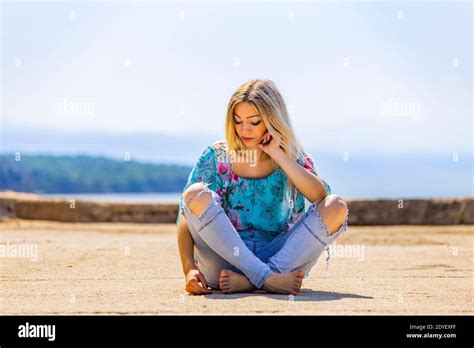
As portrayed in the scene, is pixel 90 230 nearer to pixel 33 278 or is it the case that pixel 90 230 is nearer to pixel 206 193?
pixel 33 278

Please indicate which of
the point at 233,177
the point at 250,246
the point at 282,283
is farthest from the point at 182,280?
the point at 282,283

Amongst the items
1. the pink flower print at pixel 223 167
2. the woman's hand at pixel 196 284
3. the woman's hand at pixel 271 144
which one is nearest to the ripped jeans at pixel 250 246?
the woman's hand at pixel 196 284

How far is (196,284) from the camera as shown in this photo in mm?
4250

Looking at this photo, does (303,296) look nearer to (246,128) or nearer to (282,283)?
(282,283)

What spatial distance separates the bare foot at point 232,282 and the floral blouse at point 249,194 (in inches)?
12.3

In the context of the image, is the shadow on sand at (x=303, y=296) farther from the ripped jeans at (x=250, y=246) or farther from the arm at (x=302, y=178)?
the arm at (x=302, y=178)

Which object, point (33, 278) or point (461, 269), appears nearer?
point (33, 278)

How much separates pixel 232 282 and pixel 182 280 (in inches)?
34.4

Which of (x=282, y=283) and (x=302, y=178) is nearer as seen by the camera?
(x=282, y=283)

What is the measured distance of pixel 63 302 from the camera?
13.5 feet

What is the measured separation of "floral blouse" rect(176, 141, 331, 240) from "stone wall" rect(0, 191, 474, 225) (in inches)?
218

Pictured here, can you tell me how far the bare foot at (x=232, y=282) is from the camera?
4.24m
